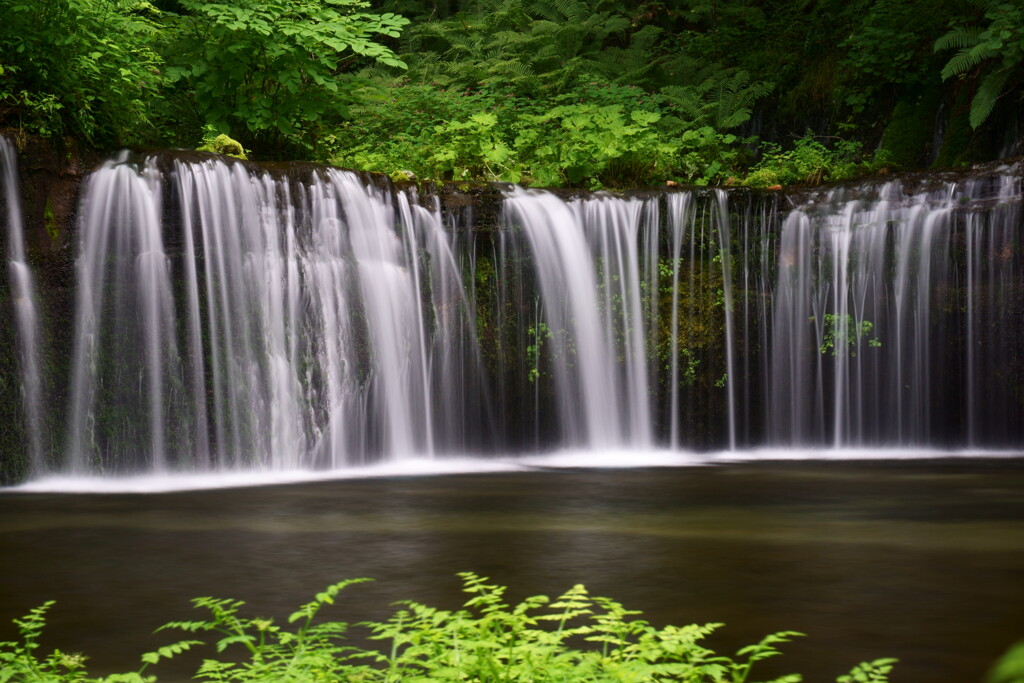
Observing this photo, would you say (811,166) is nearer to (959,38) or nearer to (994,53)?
(959,38)

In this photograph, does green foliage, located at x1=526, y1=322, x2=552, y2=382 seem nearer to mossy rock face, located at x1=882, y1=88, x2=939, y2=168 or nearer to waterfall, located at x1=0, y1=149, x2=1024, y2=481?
waterfall, located at x1=0, y1=149, x2=1024, y2=481

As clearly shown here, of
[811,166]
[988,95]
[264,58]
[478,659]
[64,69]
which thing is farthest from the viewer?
[811,166]

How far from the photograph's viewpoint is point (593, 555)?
5.43m

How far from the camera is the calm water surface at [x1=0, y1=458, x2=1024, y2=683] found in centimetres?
407

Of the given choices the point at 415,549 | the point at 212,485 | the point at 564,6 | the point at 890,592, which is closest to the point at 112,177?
the point at 212,485

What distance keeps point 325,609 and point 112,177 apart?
239 inches

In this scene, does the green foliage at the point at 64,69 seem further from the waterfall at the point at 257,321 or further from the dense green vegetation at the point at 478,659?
the dense green vegetation at the point at 478,659

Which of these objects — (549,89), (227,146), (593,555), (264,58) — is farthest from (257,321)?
(549,89)

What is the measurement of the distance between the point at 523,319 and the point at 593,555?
5790mm

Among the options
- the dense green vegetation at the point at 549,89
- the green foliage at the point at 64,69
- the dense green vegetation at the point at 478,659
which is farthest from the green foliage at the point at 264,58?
the dense green vegetation at the point at 478,659

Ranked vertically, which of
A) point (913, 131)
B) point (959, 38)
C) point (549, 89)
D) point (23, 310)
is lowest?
point (23, 310)

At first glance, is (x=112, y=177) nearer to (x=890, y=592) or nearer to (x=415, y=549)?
(x=415, y=549)

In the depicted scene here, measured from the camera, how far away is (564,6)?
764 inches

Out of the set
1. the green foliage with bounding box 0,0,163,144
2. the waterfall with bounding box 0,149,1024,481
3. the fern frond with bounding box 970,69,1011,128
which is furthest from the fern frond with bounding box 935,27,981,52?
the green foliage with bounding box 0,0,163,144
